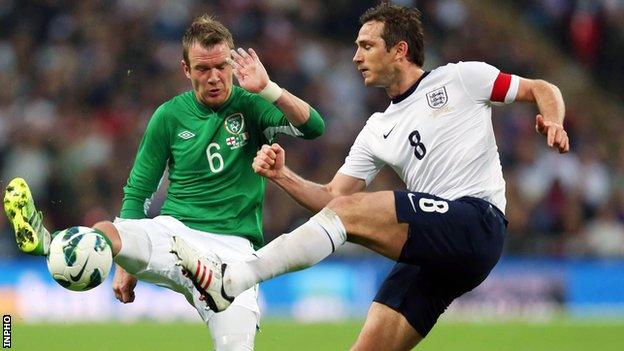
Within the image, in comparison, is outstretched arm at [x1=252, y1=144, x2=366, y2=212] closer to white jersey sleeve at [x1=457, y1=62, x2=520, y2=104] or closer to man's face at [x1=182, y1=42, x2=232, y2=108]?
man's face at [x1=182, y1=42, x2=232, y2=108]

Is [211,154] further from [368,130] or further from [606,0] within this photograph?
[606,0]

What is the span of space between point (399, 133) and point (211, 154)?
3.83 ft

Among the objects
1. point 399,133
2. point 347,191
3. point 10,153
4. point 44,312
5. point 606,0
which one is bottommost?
point 44,312

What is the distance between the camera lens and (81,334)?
546 inches

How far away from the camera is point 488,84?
24.5 feet

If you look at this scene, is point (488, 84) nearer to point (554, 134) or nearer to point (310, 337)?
point (554, 134)

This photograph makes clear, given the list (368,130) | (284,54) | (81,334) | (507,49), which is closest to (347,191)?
(368,130)

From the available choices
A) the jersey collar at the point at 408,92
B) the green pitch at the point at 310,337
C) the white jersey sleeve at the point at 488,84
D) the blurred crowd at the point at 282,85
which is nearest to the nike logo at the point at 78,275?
the jersey collar at the point at 408,92

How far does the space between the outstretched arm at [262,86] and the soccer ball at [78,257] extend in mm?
1338

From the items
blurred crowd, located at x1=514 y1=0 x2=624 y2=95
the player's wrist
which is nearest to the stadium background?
blurred crowd, located at x1=514 y1=0 x2=624 y2=95

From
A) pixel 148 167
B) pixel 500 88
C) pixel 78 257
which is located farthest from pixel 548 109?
pixel 78 257

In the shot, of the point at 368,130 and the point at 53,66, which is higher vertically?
the point at 368,130

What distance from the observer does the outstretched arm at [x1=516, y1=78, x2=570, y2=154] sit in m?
6.71

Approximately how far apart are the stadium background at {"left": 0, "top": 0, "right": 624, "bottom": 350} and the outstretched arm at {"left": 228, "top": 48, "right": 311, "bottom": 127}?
6637 millimetres
